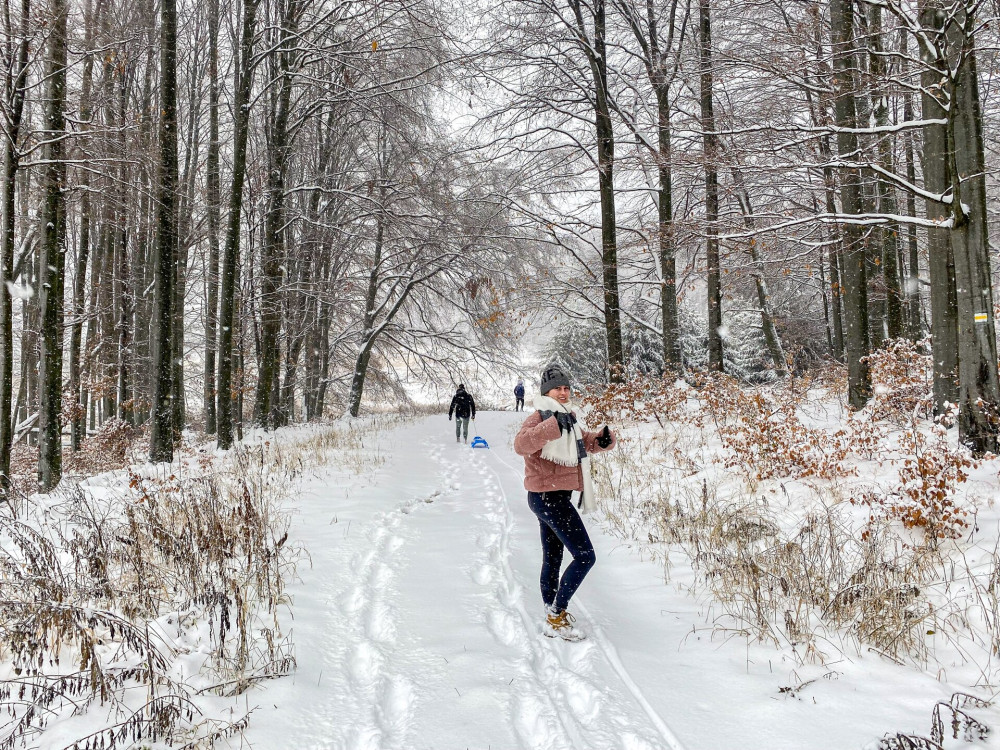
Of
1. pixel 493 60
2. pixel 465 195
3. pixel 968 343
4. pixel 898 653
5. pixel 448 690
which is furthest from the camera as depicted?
pixel 465 195

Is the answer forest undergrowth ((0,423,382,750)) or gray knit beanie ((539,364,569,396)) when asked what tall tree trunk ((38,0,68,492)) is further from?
gray knit beanie ((539,364,569,396))

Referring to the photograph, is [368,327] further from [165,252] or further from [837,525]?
[837,525]

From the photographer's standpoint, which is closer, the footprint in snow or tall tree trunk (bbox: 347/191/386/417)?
the footprint in snow

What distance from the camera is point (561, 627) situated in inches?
153

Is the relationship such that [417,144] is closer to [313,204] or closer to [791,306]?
[313,204]

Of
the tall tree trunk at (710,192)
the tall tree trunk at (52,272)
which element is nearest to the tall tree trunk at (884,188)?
the tall tree trunk at (710,192)

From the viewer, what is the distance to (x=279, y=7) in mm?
13422

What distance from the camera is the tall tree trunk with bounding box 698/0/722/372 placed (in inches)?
319

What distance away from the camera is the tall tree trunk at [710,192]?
8.09 metres

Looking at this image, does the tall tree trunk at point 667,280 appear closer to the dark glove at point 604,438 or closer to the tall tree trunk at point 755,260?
the tall tree trunk at point 755,260

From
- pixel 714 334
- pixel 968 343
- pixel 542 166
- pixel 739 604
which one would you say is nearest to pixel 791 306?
pixel 714 334

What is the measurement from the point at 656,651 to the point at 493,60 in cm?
1248

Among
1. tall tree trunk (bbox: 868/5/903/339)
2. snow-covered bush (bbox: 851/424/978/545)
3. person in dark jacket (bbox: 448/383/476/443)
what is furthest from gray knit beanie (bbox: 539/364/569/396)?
person in dark jacket (bbox: 448/383/476/443)

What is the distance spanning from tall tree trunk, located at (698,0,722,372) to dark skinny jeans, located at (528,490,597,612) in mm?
5110
